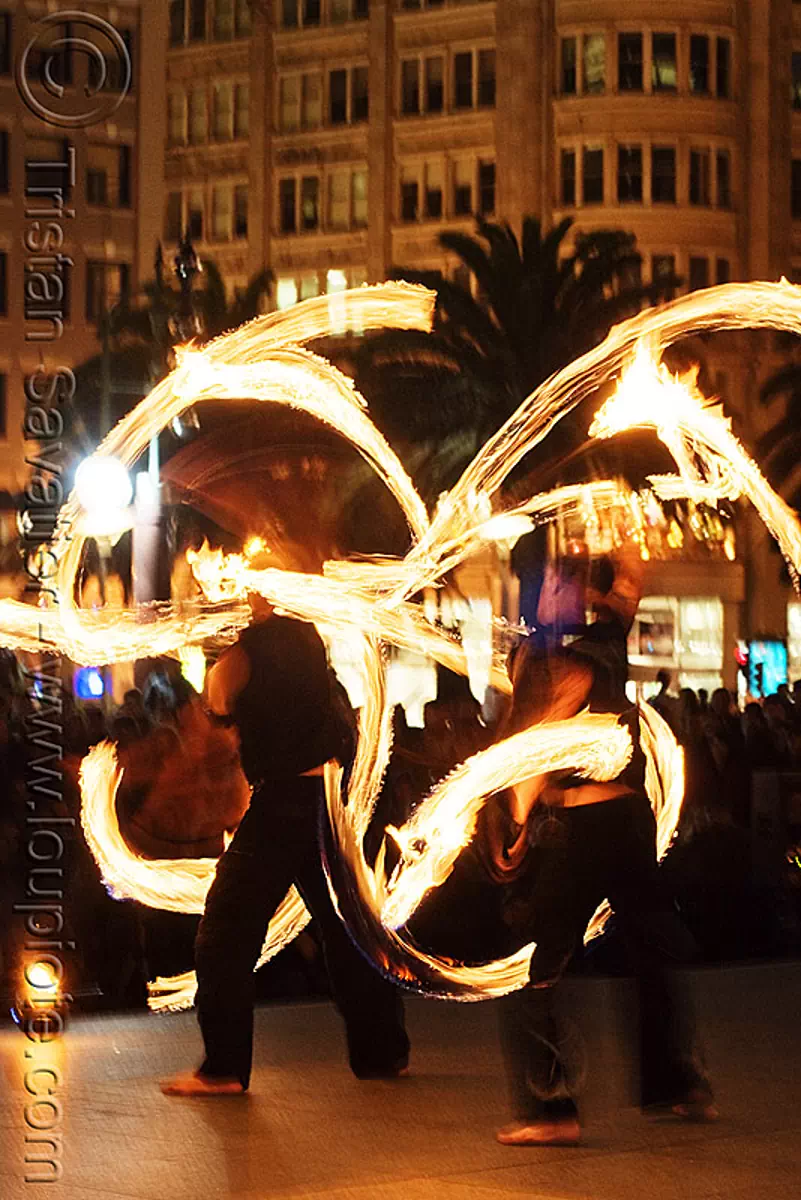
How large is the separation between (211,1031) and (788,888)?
7.28m

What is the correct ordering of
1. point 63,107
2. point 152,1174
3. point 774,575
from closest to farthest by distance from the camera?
point 152,1174, point 63,107, point 774,575

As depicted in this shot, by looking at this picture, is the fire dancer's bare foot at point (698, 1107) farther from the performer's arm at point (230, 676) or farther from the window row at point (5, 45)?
the window row at point (5, 45)

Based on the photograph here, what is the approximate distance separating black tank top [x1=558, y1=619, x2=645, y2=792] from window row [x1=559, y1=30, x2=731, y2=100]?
2187 inches

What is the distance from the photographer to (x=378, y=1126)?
8.39m

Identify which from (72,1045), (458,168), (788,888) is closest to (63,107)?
(458,168)

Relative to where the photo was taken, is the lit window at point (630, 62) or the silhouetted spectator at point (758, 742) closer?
the silhouetted spectator at point (758, 742)

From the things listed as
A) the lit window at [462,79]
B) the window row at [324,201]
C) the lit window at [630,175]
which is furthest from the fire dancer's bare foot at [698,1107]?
the window row at [324,201]

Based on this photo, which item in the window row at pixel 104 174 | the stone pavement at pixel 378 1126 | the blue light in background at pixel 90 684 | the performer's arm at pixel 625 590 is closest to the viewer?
the stone pavement at pixel 378 1126

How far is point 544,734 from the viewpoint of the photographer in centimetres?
828

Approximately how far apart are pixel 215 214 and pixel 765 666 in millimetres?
32827

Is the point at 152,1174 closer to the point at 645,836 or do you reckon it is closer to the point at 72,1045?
the point at 645,836

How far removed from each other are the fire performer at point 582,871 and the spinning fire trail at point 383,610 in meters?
0.12

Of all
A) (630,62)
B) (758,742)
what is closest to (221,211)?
(630,62)

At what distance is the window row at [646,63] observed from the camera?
205ft
